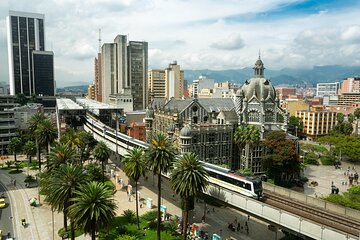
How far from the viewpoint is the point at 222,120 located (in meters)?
100

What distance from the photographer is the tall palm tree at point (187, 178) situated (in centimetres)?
5000

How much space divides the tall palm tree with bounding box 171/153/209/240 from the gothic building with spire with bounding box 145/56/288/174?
29.0m

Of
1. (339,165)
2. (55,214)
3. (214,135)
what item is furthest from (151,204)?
(339,165)

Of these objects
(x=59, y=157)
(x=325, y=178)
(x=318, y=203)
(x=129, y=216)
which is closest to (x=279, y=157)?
(x=325, y=178)

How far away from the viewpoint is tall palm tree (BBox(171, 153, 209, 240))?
50000 millimetres

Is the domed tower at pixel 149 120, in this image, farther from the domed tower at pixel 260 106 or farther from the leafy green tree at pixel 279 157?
the leafy green tree at pixel 279 157

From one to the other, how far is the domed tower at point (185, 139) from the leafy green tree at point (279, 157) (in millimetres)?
23430

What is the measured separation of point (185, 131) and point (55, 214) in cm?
3798

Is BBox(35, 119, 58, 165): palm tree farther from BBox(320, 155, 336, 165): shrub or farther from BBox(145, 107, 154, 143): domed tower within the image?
BBox(320, 155, 336, 165): shrub

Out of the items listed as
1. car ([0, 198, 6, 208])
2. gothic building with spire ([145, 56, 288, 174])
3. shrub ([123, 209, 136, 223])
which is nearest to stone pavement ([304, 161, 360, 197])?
gothic building with spire ([145, 56, 288, 174])

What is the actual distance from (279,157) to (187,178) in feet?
140

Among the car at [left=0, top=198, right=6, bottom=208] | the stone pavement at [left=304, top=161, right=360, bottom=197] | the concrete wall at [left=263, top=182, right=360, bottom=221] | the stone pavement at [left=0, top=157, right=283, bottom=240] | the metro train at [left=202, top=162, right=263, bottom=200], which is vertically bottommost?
the stone pavement at [left=0, top=157, right=283, bottom=240]

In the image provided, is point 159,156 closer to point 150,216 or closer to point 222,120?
point 150,216

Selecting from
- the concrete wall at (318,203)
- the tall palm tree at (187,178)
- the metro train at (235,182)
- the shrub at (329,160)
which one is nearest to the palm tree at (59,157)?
the tall palm tree at (187,178)
